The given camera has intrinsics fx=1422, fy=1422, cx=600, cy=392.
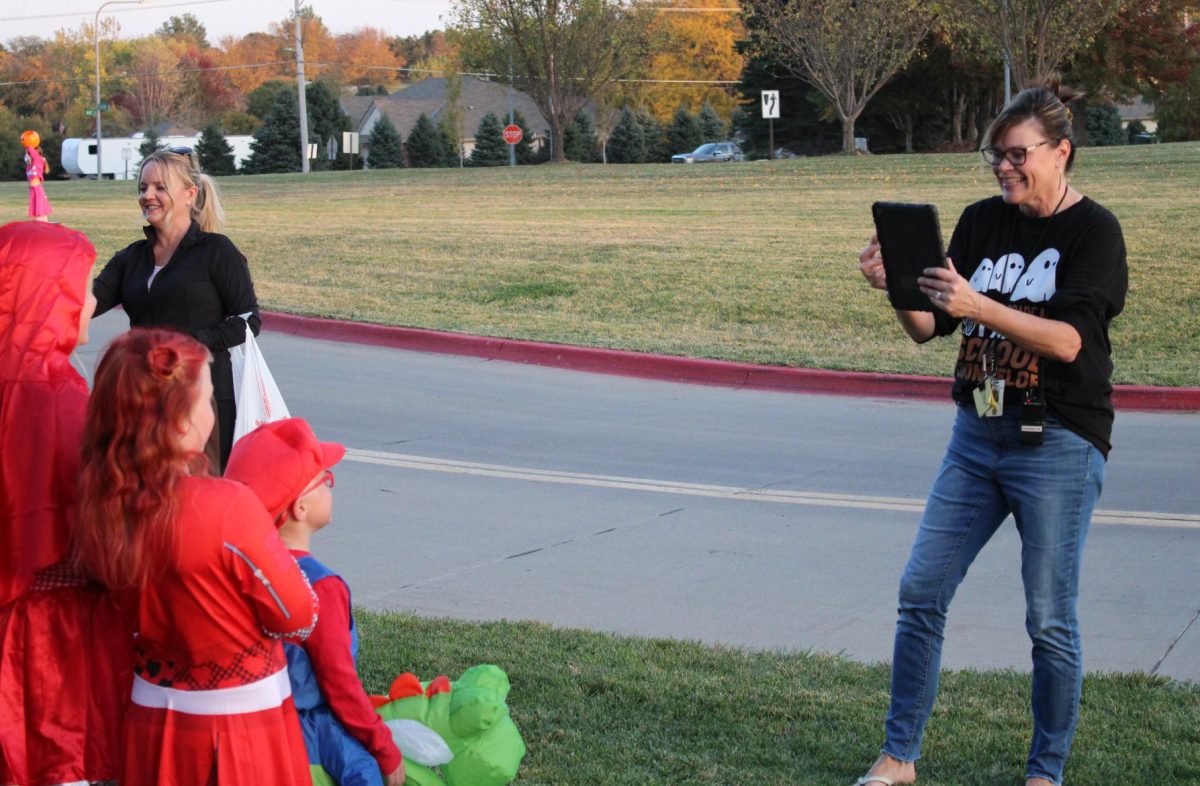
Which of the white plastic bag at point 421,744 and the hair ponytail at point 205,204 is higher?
the hair ponytail at point 205,204

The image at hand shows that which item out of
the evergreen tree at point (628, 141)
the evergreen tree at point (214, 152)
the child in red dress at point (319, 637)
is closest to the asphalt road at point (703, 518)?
the child in red dress at point (319, 637)

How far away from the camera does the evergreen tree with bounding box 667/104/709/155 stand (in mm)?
71625

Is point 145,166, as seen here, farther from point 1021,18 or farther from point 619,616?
point 1021,18

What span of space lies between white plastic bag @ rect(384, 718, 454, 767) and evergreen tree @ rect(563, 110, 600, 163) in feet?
216

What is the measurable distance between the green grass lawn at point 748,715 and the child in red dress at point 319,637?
1.00 m

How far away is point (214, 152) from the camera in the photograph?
62344 millimetres

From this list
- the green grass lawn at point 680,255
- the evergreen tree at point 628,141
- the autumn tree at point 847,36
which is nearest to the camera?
the green grass lawn at point 680,255

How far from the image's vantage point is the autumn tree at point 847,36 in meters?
37.5

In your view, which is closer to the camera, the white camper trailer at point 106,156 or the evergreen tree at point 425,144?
the white camper trailer at point 106,156

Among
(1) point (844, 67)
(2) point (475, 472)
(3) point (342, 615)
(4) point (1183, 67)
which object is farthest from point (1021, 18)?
(3) point (342, 615)

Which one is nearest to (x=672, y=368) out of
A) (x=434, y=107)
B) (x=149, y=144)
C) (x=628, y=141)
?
(x=149, y=144)

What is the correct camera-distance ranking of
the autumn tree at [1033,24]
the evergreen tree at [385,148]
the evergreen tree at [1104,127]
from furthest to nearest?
the evergreen tree at [385,148]
the evergreen tree at [1104,127]
the autumn tree at [1033,24]

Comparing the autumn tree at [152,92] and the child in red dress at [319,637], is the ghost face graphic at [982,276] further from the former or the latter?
the autumn tree at [152,92]

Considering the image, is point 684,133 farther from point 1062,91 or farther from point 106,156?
point 1062,91
